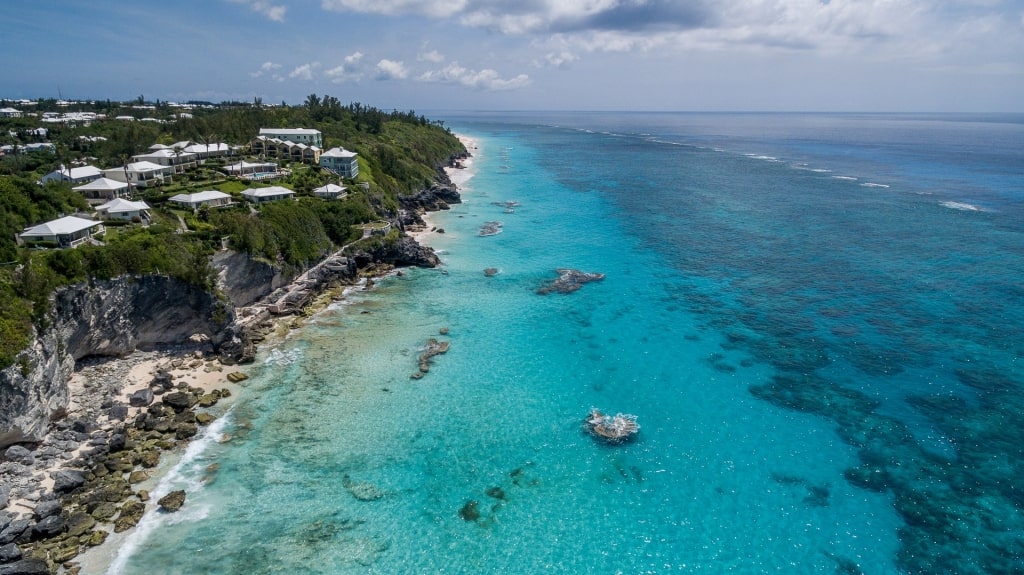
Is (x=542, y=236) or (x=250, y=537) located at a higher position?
(x=542, y=236)

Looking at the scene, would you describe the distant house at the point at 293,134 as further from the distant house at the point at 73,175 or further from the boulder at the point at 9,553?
the boulder at the point at 9,553

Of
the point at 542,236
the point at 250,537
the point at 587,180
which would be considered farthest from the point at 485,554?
the point at 587,180

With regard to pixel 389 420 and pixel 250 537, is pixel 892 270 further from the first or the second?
pixel 250 537

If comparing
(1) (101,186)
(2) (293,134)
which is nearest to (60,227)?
(1) (101,186)

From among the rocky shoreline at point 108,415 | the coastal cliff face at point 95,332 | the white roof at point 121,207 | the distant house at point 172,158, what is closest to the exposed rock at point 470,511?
the rocky shoreline at point 108,415

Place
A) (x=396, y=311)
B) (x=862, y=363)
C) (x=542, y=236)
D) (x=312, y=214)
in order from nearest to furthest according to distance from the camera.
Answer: (x=862, y=363), (x=396, y=311), (x=312, y=214), (x=542, y=236)

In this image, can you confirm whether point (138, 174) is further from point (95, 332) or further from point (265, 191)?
point (95, 332)
